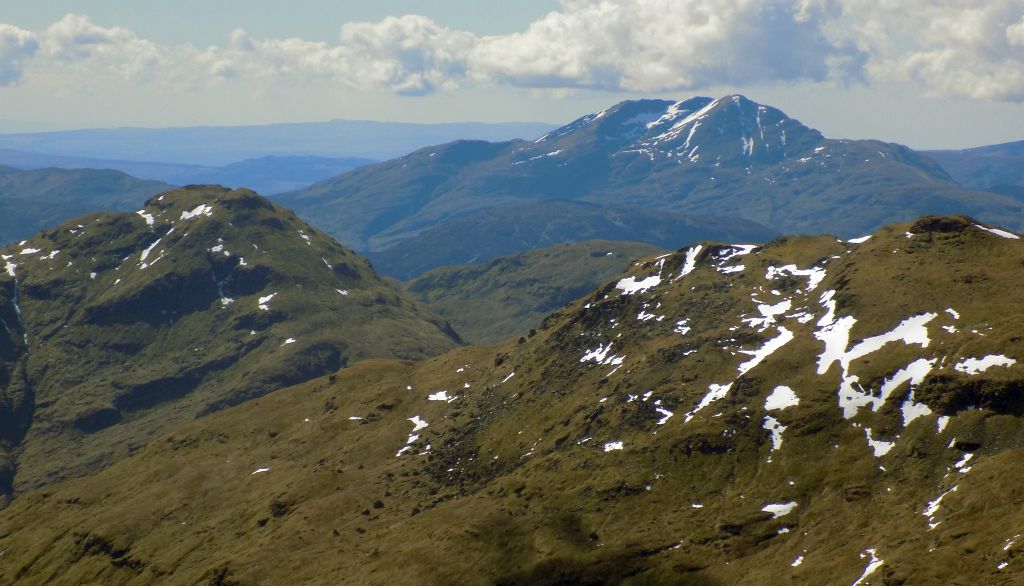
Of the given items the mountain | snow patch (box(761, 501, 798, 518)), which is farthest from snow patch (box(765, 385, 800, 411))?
snow patch (box(761, 501, 798, 518))

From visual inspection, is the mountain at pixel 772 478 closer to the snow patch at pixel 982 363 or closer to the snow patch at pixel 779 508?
the snow patch at pixel 982 363

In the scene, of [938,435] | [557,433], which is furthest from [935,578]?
[557,433]

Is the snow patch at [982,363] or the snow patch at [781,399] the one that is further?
the snow patch at [781,399]

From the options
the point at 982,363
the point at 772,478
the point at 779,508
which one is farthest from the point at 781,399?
the point at 982,363

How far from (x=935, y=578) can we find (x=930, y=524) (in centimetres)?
1572

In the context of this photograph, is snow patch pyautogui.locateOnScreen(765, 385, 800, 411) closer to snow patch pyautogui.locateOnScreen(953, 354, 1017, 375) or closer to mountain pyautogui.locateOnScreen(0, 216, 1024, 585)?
mountain pyautogui.locateOnScreen(0, 216, 1024, 585)

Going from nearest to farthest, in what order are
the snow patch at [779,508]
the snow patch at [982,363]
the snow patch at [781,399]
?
the snow patch at [779,508] → the snow patch at [982,363] → the snow patch at [781,399]

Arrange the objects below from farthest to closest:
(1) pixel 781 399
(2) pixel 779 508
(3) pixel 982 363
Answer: (1) pixel 781 399, (3) pixel 982 363, (2) pixel 779 508

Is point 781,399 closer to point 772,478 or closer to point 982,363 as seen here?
point 772,478

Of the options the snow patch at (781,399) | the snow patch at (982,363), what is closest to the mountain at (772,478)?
the snow patch at (982,363)

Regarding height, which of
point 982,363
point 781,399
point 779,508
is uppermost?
point 982,363

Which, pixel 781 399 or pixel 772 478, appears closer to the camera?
pixel 772 478

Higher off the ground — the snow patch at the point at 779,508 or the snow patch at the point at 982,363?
the snow patch at the point at 982,363

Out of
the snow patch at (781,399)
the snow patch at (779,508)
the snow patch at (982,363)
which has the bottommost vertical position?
the snow patch at (779,508)
